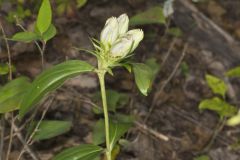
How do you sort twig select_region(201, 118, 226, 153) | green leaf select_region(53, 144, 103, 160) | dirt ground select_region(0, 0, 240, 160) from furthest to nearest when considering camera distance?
twig select_region(201, 118, 226, 153) < dirt ground select_region(0, 0, 240, 160) < green leaf select_region(53, 144, 103, 160)

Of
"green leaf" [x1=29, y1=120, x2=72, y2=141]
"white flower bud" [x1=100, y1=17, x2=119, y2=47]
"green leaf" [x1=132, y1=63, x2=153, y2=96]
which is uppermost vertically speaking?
"white flower bud" [x1=100, y1=17, x2=119, y2=47]

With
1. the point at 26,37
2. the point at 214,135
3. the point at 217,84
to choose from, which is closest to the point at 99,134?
the point at 26,37

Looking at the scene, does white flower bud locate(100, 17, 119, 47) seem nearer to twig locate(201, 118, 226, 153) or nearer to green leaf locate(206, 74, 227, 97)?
green leaf locate(206, 74, 227, 97)

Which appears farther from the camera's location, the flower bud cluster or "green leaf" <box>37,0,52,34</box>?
"green leaf" <box>37,0,52,34</box>

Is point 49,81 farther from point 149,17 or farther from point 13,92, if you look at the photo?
point 149,17

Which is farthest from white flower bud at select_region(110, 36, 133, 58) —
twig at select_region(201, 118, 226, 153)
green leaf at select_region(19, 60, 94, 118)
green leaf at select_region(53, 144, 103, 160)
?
twig at select_region(201, 118, 226, 153)

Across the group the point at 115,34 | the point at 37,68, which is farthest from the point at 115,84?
the point at 115,34
